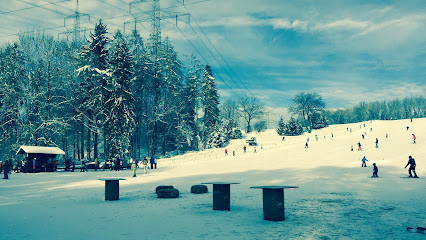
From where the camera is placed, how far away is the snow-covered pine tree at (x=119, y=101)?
45.9 m

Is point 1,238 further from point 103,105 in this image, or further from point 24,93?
point 24,93

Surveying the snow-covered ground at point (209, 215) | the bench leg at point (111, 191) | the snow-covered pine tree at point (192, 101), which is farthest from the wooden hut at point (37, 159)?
the snow-covered pine tree at point (192, 101)

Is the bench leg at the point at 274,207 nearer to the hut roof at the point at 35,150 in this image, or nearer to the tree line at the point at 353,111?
the hut roof at the point at 35,150

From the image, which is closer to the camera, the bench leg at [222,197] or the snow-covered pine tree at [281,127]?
the bench leg at [222,197]

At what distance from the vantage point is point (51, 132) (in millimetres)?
48875

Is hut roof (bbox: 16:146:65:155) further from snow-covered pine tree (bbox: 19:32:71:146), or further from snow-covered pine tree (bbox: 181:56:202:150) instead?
snow-covered pine tree (bbox: 181:56:202:150)

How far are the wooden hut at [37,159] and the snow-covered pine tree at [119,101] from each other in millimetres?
9562

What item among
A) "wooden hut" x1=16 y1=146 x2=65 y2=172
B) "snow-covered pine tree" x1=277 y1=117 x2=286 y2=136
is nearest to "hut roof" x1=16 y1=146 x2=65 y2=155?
"wooden hut" x1=16 y1=146 x2=65 y2=172

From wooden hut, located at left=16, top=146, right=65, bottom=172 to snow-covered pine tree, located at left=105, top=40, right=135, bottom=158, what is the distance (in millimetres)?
9562

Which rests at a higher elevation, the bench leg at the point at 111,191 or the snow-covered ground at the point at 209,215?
the bench leg at the point at 111,191

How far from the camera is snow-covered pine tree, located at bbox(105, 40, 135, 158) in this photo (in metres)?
45.9

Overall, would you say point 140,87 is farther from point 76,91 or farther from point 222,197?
point 222,197

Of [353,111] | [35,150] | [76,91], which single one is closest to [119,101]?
[76,91]

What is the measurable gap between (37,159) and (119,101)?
1539 cm
